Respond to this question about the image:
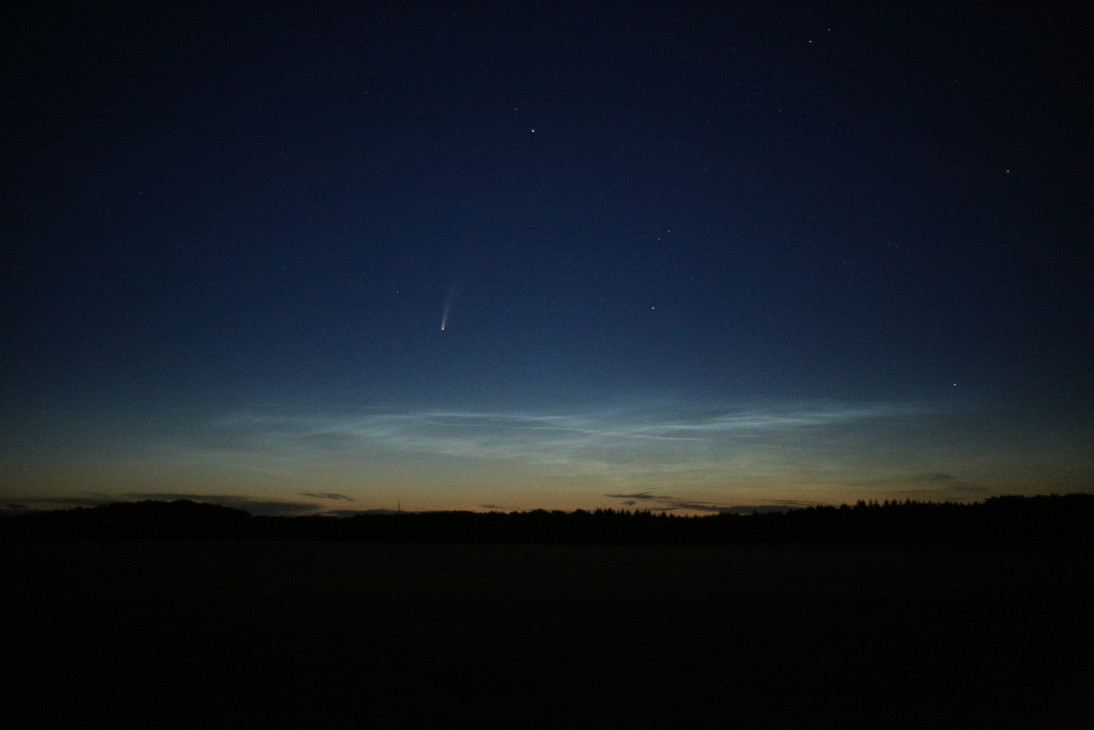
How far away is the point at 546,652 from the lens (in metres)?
10.2

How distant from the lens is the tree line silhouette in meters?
46.5

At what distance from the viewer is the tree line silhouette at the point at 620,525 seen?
4653cm

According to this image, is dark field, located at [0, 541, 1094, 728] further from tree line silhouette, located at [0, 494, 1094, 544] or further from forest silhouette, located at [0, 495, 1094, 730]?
tree line silhouette, located at [0, 494, 1094, 544]

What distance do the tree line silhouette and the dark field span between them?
31070 millimetres

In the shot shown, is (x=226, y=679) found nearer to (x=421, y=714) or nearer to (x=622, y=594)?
(x=421, y=714)

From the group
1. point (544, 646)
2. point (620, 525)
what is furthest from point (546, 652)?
point (620, 525)

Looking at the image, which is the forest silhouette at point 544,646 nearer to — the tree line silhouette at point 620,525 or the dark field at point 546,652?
the dark field at point 546,652

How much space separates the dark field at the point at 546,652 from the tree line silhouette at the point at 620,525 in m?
31.1

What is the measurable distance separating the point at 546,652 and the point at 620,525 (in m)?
45.1

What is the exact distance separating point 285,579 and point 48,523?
3824 cm

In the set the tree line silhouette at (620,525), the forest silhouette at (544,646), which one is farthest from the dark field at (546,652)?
the tree line silhouette at (620,525)

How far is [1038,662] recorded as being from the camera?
9.89 m

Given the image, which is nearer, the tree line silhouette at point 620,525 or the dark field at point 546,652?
the dark field at point 546,652

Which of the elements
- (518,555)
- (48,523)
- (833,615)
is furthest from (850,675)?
(48,523)
